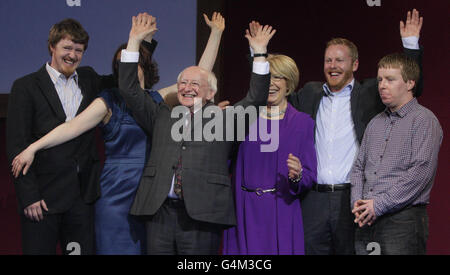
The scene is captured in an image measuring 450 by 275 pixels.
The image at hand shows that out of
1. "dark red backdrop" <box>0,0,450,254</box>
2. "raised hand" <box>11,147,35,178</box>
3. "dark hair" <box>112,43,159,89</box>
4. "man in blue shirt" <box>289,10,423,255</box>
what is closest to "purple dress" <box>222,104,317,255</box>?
"man in blue shirt" <box>289,10,423,255</box>

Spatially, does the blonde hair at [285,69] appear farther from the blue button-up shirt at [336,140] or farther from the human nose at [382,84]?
the human nose at [382,84]

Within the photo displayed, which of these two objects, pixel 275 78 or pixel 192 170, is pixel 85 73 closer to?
pixel 192 170

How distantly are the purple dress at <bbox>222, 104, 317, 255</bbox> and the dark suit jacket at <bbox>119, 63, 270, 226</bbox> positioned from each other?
161mm

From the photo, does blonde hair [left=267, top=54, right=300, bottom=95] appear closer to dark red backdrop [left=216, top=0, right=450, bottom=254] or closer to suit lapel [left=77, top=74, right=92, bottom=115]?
suit lapel [left=77, top=74, right=92, bottom=115]

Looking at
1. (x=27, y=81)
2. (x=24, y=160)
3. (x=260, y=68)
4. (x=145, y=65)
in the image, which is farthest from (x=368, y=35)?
(x=24, y=160)

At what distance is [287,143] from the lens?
9.85ft

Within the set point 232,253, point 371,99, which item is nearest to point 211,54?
point 371,99

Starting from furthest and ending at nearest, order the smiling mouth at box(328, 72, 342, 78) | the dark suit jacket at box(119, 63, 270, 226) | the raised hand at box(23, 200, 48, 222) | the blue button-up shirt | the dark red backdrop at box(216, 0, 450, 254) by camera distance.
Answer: the dark red backdrop at box(216, 0, 450, 254), the smiling mouth at box(328, 72, 342, 78), the blue button-up shirt, the raised hand at box(23, 200, 48, 222), the dark suit jacket at box(119, 63, 270, 226)

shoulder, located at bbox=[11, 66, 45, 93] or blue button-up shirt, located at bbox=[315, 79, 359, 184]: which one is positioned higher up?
shoulder, located at bbox=[11, 66, 45, 93]

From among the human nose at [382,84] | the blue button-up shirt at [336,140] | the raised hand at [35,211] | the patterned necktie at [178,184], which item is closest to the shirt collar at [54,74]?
the raised hand at [35,211]

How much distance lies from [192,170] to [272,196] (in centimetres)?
46

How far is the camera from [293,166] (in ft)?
9.16

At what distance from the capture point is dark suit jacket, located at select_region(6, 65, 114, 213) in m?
3.03
